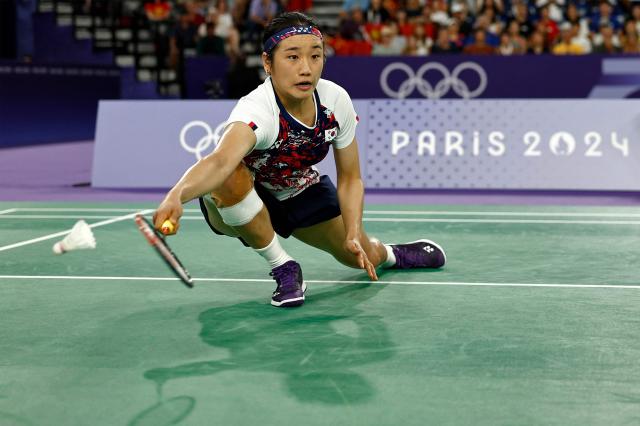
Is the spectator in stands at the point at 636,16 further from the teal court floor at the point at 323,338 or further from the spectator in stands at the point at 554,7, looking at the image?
the teal court floor at the point at 323,338

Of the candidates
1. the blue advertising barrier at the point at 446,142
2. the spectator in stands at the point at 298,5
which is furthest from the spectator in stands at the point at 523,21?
the blue advertising barrier at the point at 446,142

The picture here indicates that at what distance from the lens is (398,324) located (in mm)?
4145

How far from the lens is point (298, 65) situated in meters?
4.24

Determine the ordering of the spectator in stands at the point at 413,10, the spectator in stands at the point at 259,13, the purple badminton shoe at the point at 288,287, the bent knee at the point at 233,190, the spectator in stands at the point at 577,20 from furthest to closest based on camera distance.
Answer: the spectator in stands at the point at 259,13 → the spectator in stands at the point at 413,10 → the spectator in stands at the point at 577,20 → the purple badminton shoe at the point at 288,287 → the bent knee at the point at 233,190

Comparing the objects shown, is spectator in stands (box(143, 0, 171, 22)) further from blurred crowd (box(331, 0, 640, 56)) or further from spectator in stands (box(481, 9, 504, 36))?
spectator in stands (box(481, 9, 504, 36))

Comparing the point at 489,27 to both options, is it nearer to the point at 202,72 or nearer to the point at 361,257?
the point at 202,72

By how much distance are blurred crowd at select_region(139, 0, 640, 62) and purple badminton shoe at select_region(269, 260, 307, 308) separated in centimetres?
1084

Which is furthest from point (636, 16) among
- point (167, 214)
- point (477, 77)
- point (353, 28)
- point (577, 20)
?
point (167, 214)

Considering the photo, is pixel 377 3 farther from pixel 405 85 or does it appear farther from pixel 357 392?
pixel 357 392

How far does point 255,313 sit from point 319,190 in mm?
801

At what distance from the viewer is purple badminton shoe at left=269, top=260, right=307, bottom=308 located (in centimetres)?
449

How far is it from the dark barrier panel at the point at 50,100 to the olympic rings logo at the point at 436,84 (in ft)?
21.1

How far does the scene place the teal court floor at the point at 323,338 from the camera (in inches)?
Result: 120

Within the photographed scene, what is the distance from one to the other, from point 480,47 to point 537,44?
34.2 inches
